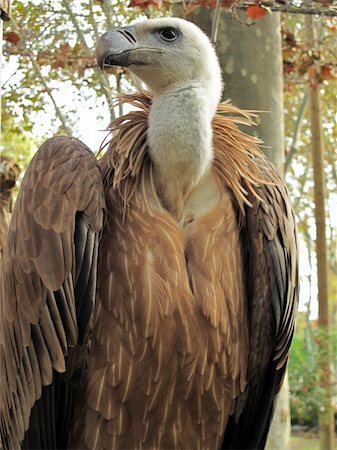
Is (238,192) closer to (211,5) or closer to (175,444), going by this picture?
A: (175,444)

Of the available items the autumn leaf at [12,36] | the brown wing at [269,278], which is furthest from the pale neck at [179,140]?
the autumn leaf at [12,36]

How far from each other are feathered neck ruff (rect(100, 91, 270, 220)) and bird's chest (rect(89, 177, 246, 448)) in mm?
98

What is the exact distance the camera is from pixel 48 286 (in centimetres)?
294

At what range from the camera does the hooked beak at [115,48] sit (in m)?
3.01

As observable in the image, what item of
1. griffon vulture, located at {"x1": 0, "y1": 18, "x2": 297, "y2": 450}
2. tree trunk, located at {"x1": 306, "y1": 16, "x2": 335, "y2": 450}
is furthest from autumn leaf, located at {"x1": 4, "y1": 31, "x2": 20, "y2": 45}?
tree trunk, located at {"x1": 306, "y1": 16, "x2": 335, "y2": 450}

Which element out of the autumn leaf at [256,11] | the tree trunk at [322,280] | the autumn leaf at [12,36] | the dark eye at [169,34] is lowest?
the tree trunk at [322,280]

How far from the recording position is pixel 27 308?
9.84 ft

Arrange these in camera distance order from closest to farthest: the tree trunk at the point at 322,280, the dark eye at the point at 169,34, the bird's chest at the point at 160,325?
the bird's chest at the point at 160,325 < the dark eye at the point at 169,34 < the tree trunk at the point at 322,280

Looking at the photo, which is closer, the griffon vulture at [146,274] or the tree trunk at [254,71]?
the griffon vulture at [146,274]

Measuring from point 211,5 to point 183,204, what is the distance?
1508 mm

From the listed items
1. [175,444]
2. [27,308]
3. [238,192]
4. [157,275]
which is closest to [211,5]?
[238,192]

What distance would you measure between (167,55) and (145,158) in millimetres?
445

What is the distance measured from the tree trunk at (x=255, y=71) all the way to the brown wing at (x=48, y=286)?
4.59 feet

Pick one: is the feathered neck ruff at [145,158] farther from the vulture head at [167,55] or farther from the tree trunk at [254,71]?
the tree trunk at [254,71]
